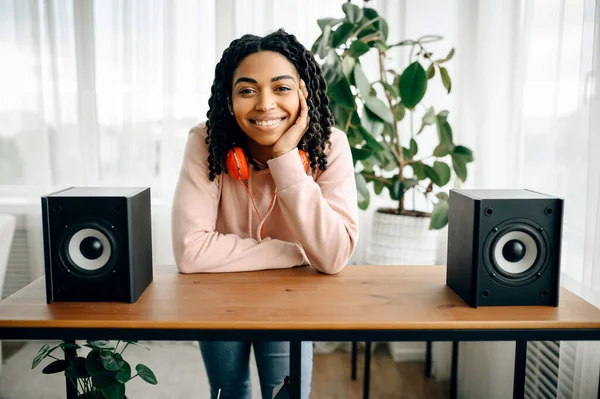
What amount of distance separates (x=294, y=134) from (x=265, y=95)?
4.6 inches

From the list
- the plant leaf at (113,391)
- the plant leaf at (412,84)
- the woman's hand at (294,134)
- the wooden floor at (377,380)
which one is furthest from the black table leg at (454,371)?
the plant leaf at (113,391)

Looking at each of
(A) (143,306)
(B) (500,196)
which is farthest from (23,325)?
(B) (500,196)

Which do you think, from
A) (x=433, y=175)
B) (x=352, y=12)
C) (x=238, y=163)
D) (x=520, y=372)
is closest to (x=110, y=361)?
(x=238, y=163)

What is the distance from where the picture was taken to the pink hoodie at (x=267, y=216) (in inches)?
47.1

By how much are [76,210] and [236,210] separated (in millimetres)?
438

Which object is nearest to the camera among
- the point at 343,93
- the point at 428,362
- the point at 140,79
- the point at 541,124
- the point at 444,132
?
the point at 541,124

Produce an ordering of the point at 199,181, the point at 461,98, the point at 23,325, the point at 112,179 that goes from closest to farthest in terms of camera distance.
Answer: the point at 23,325 < the point at 199,181 < the point at 461,98 < the point at 112,179

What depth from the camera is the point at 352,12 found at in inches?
77.0

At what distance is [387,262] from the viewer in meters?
2.15

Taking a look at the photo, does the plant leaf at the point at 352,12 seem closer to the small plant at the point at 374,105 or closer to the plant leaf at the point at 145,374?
the small plant at the point at 374,105

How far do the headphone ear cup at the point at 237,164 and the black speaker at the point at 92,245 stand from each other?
10.5 inches

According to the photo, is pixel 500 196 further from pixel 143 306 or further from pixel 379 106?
pixel 379 106

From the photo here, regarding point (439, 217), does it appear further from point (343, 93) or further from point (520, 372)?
point (520, 372)

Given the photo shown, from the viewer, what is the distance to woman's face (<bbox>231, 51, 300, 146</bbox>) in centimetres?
122
